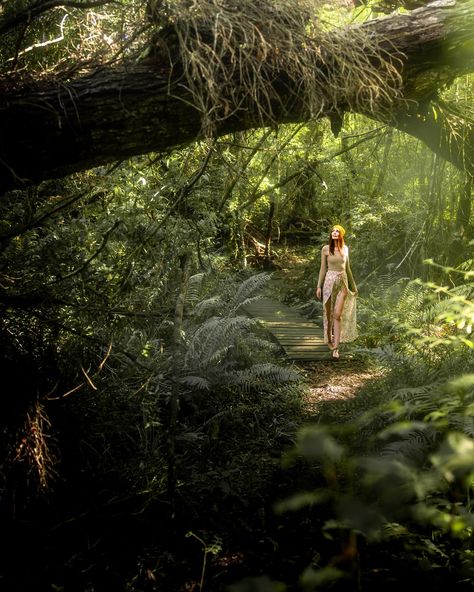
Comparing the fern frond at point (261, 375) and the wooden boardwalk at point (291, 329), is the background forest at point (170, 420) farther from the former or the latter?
the wooden boardwalk at point (291, 329)

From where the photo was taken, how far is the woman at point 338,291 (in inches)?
326

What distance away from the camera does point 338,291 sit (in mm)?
8367

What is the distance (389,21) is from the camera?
3.98 m

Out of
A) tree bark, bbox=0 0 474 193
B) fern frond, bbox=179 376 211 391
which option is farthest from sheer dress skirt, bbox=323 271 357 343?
tree bark, bbox=0 0 474 193

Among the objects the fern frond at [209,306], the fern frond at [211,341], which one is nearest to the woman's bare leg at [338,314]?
the fern frond at [209,306]

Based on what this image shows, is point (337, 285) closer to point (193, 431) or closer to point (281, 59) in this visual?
point (193, 431)

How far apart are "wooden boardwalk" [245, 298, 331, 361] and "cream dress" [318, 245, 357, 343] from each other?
15.3 inches

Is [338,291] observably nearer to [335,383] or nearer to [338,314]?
[338,314]

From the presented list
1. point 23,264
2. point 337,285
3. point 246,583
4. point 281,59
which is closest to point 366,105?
point 281,59

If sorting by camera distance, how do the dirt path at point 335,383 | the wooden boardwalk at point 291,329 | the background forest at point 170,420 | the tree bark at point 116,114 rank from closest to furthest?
the background forest at point 170,420 → the tree bark at point 116,114 → the dirt path at point 335,383 → the wooden boardwalk at point 291,329

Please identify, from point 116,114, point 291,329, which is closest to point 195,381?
point 116,114

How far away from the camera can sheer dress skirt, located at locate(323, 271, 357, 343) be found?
8336 millimetres

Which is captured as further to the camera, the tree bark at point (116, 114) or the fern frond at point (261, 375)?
the fern frond at point (261, 375)

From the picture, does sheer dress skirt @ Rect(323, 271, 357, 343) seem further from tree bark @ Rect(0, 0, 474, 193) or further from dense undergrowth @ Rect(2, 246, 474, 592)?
tree bark @ Rect(0, 0, 474, 193)
